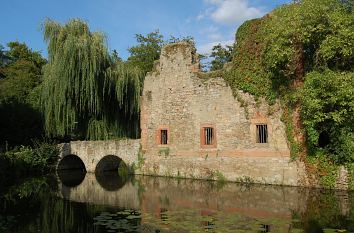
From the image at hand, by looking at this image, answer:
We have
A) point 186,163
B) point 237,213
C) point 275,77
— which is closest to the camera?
point 237,213

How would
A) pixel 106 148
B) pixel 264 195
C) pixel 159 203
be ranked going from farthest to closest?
pixel 106 148, pixel 264 195, pixel 159 203

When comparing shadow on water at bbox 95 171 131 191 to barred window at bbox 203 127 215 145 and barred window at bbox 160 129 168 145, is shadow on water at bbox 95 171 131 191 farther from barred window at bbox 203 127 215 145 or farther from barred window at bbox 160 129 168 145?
barred window at bbox 203 127 215 145

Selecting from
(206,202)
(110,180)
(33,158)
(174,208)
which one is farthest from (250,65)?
(33,158)

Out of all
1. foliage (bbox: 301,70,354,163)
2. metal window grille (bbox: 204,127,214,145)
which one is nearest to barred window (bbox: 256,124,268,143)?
foliage (bbox: 301,70,354,163)

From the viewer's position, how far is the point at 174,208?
1181 cm

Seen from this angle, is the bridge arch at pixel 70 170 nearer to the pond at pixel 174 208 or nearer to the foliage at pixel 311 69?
the pond at pixel 174 208

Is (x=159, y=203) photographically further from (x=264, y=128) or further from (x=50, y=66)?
(x=50, y=66)

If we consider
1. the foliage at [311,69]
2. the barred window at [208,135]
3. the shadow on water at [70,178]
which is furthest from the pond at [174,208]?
the foliage at [311,69]

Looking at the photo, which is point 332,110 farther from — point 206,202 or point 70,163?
point 70,163

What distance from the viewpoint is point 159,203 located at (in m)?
12.8

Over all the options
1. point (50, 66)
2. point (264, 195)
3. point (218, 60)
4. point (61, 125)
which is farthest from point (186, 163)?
point (218, 60)

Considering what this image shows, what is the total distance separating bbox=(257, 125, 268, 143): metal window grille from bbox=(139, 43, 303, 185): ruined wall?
0.19 meters

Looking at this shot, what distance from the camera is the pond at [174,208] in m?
9.38

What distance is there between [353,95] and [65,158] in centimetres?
1843
